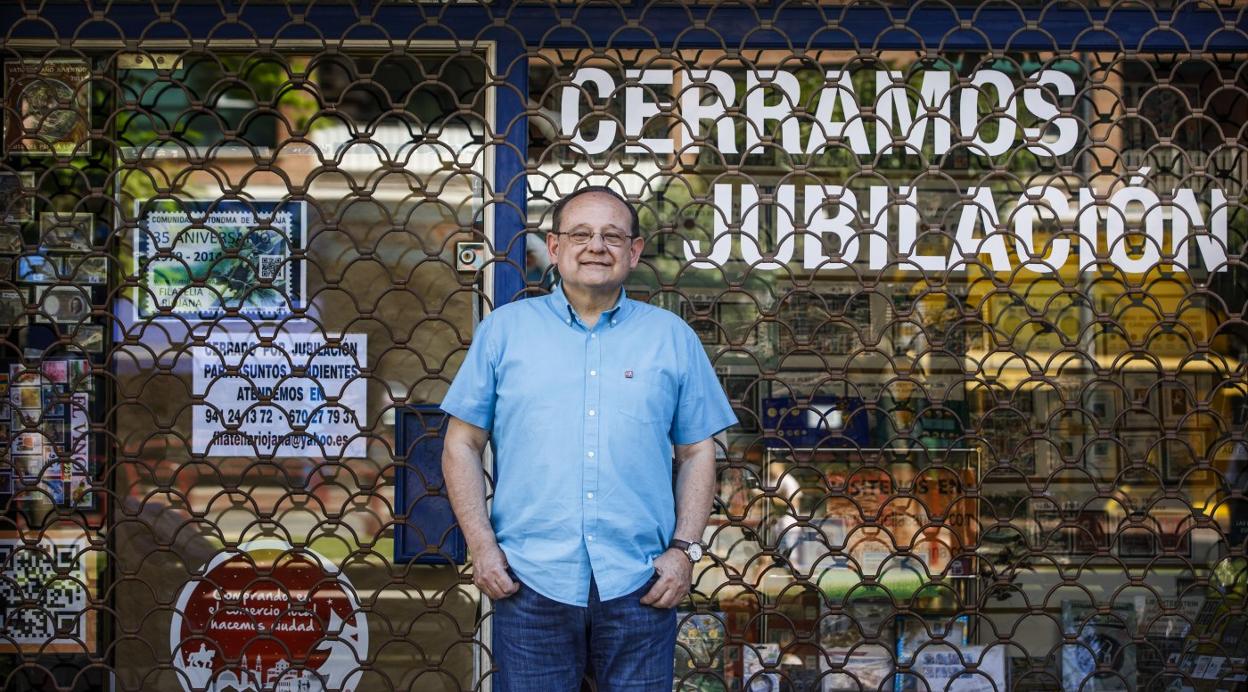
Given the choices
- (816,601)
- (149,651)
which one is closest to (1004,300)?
(816,601)

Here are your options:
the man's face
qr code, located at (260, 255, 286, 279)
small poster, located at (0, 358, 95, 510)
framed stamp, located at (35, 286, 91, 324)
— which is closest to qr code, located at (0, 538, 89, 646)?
small poster, located at (0, 358, 95, 510)

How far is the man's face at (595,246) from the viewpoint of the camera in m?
3.08

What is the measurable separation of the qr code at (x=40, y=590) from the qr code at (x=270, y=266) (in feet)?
3.67

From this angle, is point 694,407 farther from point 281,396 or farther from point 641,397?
point 281,396

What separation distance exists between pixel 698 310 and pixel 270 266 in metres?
1.48

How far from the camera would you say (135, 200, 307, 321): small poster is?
409cm

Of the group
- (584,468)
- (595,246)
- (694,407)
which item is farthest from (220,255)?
(694,407)

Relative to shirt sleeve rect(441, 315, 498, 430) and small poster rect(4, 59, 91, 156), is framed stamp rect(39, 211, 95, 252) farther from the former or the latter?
shirt sleeve rect(441, 315, 498, 430)

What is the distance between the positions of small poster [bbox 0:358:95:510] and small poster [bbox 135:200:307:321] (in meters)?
0.35

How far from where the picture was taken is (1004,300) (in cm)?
422

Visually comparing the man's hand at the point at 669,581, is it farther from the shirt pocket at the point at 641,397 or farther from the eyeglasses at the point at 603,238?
the eyeglasses at the point at 603,238

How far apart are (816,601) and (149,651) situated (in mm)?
2293

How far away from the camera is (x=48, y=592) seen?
13.4 ft

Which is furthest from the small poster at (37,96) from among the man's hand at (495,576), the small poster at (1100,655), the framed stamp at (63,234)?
the small poster at (1100,655)
